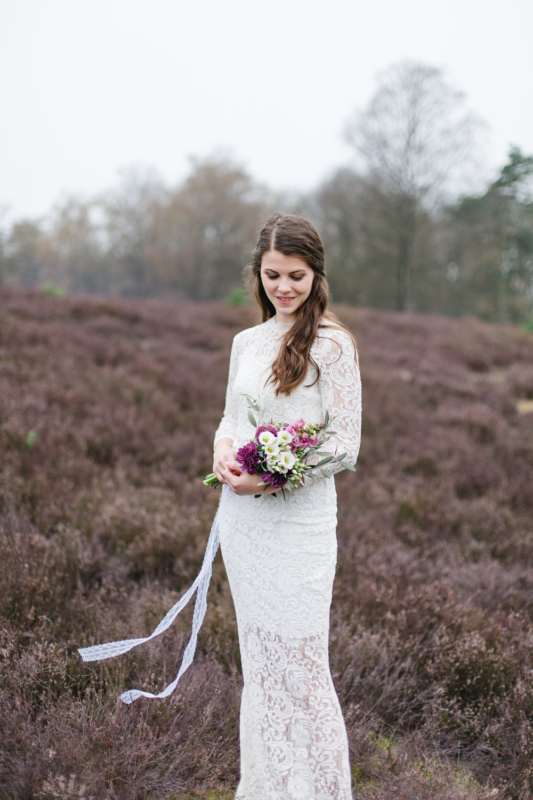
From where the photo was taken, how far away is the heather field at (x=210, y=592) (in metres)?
1.80

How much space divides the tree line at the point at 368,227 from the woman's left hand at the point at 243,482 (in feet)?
46.1

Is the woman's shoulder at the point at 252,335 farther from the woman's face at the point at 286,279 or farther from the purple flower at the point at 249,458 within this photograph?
the purple flower at the point at 249,458

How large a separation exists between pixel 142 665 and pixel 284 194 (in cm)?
3012

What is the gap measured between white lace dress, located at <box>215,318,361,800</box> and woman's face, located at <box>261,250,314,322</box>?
0.16 meters

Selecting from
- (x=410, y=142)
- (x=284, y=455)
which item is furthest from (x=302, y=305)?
(x=410, y=142)

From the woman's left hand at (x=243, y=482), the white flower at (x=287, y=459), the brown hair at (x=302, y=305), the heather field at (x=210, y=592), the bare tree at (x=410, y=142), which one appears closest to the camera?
the white flower at (x=287, y=459)

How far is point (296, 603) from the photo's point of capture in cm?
160

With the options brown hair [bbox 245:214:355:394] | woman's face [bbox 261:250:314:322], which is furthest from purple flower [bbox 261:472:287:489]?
woman's face [bbox 261:250:314:322]

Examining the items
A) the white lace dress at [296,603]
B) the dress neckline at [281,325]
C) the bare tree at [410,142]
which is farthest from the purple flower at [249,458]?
the bare tree at [410,142]

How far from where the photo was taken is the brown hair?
5.43 feet

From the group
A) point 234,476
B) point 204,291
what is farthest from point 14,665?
point 204,291

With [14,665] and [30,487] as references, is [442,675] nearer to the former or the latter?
[14,665]

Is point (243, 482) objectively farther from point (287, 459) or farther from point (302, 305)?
point (302, 305)

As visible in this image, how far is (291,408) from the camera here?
1697 mm
